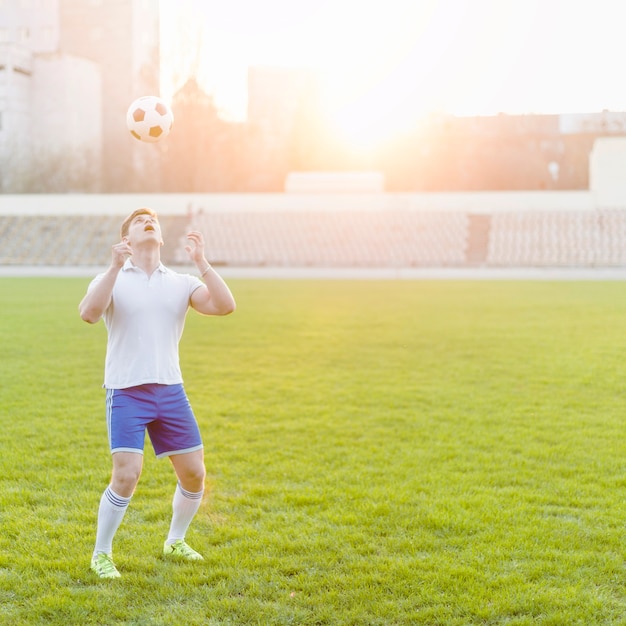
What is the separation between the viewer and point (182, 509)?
431 cm

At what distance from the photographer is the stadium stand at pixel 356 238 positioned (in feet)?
126

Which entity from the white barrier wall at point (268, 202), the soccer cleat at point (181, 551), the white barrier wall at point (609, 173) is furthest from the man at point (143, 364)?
the white barrier wall at point (609, 173)

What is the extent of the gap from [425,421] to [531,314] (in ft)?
34.8

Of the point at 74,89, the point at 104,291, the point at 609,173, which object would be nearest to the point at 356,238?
the point at 609,173

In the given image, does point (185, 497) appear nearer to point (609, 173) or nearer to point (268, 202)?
point (268, 202)

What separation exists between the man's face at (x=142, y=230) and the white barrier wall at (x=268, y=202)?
133 feet

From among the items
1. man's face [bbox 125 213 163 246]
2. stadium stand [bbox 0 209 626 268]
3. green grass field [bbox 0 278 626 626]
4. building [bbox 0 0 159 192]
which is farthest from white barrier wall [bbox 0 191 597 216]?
man's face [bbox 125 213 163 246]

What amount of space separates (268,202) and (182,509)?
1644 inches

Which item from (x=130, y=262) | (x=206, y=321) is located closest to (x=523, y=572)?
(x=130, y=262)

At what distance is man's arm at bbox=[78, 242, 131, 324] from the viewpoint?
12.3ft

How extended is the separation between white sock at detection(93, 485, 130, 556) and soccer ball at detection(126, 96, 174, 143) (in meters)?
2.42

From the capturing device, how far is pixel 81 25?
6856 cm

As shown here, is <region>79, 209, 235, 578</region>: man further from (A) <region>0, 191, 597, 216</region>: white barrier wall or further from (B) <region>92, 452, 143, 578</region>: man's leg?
(A) <region>0, 191, 597, 216</region>: white barrier wall

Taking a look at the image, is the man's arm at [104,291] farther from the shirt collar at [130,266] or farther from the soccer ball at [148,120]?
the soccer ball at [148,120]
